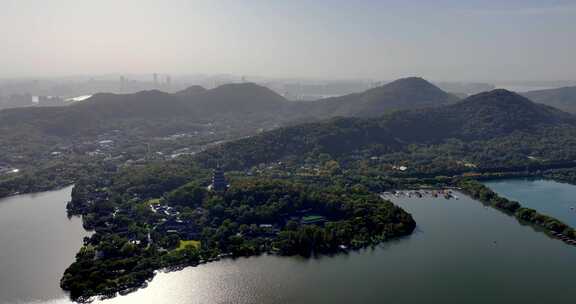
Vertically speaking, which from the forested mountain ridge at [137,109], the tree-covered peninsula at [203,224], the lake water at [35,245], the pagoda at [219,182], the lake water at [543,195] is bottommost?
the lake water at [35,245]

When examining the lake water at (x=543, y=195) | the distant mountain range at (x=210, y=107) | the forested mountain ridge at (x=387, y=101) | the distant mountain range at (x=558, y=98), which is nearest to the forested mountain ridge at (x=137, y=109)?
the distant mountain range at (x=210, y=107)

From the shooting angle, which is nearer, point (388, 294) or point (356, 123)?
point (388, 294)

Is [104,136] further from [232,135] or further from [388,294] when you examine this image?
[388,294]

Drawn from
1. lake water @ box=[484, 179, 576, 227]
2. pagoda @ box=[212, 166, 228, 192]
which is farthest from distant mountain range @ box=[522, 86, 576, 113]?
pagoda @ box=[212, 166, 228, 192]

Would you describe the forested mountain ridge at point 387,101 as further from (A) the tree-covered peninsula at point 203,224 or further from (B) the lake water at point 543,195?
(A) the tree-covered peninsula at point 203,224

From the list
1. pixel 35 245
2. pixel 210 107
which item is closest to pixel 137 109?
pixel 210 107

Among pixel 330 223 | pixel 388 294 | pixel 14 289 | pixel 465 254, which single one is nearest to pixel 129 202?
pixel 14 289

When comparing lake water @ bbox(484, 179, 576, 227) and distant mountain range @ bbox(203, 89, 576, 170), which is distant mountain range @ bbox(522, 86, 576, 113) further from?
lake water @ bbox(484, 179, 576, 227)
